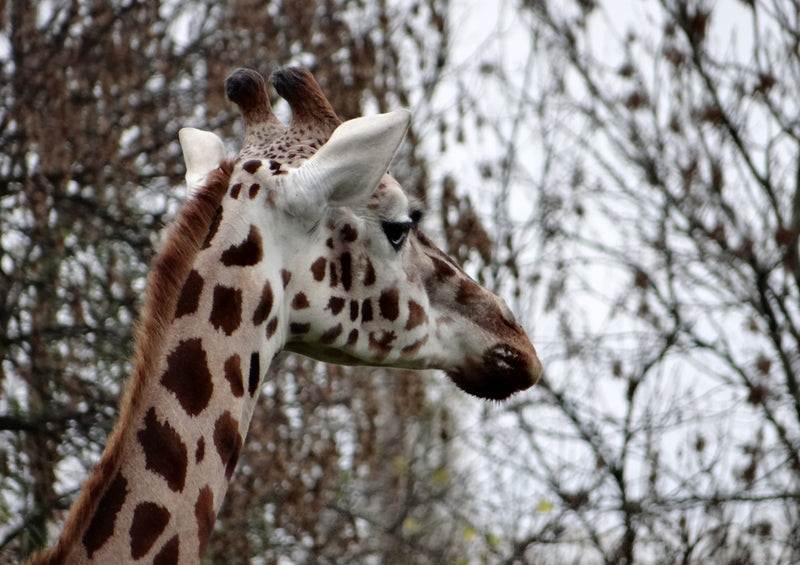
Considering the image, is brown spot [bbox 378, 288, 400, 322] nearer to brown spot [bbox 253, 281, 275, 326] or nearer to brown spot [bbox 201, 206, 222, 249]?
brown spot [bbox 253, 281, 275, 326]

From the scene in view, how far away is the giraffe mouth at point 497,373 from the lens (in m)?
3.21

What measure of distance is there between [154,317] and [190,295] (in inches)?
4.1

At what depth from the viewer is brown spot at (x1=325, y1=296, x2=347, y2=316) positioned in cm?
291

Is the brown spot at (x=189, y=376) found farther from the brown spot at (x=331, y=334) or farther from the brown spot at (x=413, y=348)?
the brown spot at (x=413, y=348)

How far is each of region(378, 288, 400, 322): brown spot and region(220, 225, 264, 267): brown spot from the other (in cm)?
43

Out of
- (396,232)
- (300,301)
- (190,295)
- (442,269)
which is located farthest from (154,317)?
(442,269)

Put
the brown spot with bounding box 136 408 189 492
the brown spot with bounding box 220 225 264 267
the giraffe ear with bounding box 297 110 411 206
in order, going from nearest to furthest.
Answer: the brown spot with bounding box 136 408 189 492, the brown spot with bounding box 220 225 264 267, the giraffe ear with bounding box 297 110 411 206

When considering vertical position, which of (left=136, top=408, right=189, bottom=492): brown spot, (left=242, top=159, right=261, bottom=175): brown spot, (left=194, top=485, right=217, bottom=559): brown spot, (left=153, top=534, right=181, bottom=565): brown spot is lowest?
(left=153, top=534, right=181, bottom=565): brown spot

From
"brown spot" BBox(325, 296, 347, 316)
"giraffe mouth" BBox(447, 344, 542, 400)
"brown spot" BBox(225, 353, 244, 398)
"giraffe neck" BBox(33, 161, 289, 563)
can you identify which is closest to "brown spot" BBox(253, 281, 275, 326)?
"giraffe neck" BBox(33, 161, 289, 563)

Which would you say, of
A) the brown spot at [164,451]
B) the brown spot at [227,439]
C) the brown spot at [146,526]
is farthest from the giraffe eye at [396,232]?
the brown spot at [146,526]

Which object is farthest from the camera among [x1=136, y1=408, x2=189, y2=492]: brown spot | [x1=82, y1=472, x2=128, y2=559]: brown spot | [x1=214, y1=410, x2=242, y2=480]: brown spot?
[x1=214, y1=410, x2=242, y2=480]: brown spot

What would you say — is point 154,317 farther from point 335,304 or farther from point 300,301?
point 335,304

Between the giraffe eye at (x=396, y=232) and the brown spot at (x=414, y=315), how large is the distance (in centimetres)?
17

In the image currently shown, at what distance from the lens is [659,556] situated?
612 cm
